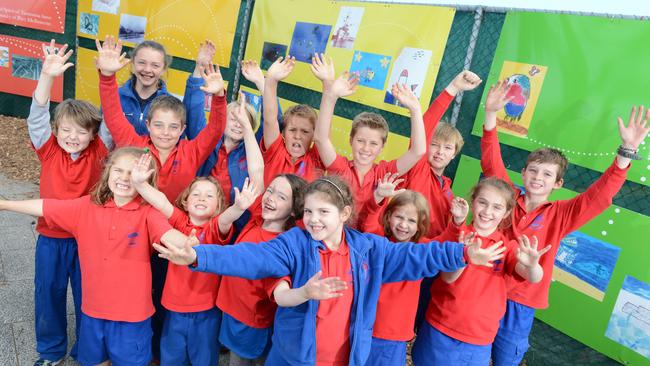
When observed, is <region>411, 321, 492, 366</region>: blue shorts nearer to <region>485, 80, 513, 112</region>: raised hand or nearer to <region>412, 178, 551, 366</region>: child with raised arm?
<region>412, 178, 551, 366</region>: child with raised arm

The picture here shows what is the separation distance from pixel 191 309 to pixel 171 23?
546 cm

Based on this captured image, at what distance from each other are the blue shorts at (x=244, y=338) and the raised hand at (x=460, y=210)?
1.21 m

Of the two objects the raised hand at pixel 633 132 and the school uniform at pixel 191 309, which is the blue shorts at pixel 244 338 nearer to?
the school uniform at pixel 191 309

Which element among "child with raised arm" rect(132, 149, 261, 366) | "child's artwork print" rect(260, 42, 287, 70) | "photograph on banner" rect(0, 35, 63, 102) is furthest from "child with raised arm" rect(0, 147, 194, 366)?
"photograph on banner" rect(0, 35, 63, 102)

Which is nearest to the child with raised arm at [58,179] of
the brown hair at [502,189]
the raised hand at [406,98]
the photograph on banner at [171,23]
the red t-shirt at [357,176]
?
A: the red t-shirt at [357,176]

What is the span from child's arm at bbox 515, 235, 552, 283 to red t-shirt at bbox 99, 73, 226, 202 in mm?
1903

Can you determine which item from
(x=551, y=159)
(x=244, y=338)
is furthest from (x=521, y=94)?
(x=244, y=338)

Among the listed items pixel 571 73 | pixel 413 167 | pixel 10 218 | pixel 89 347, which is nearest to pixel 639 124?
pixel 571 73

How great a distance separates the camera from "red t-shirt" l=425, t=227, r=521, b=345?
2.49m

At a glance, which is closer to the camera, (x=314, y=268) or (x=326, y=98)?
(x=314, y=268)

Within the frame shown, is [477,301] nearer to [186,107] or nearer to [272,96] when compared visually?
[272,96]

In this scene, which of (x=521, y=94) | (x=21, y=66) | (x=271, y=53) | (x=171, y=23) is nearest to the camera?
(x=521, y=94)

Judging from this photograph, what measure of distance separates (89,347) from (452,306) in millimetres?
2007

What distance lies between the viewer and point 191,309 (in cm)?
257
